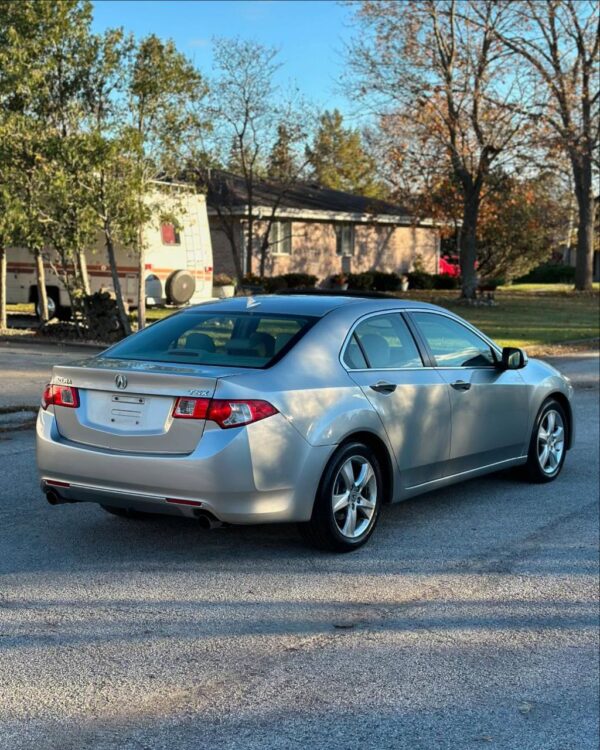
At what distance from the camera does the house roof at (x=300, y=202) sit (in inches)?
1425

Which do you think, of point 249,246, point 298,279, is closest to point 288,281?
point 298,279

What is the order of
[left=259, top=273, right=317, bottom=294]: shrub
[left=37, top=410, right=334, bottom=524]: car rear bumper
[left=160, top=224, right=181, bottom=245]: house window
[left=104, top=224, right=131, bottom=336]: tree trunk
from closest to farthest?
[left=37, top=410, right=334, bottom=524]: car rear bumper
[left=104, top=224, right=131, bottom=336]: tree trunk
[left=160, top=224, right=181, bottom=245]: house window
[left=259, top=273, right=317, bottom=294]: shrub

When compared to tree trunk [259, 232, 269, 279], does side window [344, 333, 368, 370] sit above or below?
below

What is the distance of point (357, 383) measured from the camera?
244 inches

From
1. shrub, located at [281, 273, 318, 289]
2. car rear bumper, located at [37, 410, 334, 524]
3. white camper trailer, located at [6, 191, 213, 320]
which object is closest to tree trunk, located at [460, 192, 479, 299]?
shrub, located at [281, 273, 318, 289]

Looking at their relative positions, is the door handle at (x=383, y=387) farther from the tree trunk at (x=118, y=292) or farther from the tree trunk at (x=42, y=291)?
the tree trunk at (x=42, y=291)

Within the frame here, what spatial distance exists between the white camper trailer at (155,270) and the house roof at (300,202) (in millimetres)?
A: 8613

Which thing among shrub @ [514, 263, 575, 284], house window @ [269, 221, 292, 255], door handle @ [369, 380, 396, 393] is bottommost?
door handle @ [369, 380, 396, 393]

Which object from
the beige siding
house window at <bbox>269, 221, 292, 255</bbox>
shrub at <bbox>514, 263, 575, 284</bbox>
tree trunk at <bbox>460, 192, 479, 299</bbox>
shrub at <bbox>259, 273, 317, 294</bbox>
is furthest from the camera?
shrub at <bbox>514, 263, 575, 284</bbox>

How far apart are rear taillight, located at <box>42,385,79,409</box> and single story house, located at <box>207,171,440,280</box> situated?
2747cm

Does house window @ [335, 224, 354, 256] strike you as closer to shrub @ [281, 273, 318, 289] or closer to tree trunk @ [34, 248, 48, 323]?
shrub @ [281, 273, 318, 289]

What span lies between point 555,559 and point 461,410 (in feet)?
4.53

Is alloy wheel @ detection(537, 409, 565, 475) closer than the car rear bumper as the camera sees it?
No

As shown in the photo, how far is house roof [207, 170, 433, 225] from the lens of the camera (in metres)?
36.2
